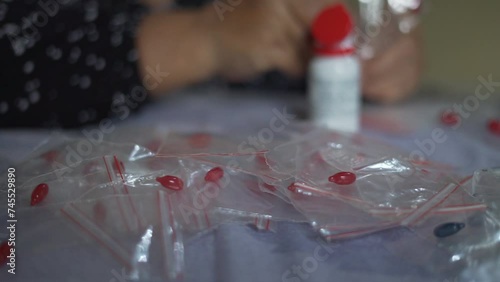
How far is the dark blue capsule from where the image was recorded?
399 millimetres

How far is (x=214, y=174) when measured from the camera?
470mm

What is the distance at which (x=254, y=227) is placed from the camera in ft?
1.46

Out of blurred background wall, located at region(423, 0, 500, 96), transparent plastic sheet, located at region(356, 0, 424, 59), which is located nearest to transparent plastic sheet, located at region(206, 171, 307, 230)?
transparent plastic sheet, located at region(356, 0, 424, 59)

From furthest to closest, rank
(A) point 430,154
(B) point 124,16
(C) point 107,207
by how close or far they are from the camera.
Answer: (B) point 124,16
(A) point 430,154
(C) point 107,207

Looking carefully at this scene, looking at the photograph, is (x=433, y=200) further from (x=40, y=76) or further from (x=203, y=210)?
(x=40, y=76)

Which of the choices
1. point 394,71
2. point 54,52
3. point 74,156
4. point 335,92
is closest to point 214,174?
point 74,156

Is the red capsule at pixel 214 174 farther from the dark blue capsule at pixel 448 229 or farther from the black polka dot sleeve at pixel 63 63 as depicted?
the black polka dot sleeve at pixel 63 63

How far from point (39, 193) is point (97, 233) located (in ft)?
0.27

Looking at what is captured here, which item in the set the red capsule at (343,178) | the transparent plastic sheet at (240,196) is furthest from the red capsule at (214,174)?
the red capsule at (343,178)

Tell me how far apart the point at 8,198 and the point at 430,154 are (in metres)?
0.51

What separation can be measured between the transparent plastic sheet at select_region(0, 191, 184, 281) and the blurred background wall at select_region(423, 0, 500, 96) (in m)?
0.82

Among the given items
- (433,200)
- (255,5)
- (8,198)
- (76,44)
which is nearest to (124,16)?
(76,44)

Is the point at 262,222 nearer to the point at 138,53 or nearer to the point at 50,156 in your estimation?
the point at 50,156

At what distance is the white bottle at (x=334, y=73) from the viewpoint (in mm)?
688
